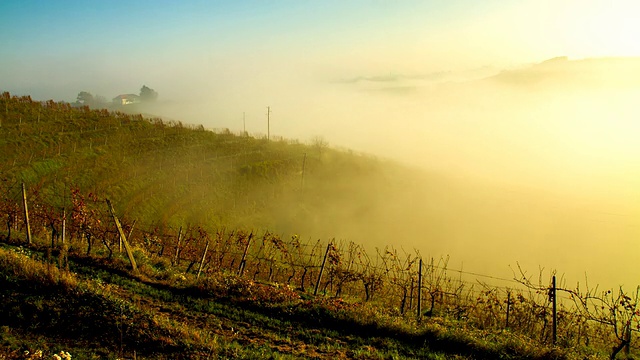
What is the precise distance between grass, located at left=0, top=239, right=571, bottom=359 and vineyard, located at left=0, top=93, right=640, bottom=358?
1045mm

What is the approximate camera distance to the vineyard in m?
13.6

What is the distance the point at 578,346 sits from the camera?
11141mm

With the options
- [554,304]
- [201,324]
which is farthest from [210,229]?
[554,304]

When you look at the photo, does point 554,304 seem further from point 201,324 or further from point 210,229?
point 210,229

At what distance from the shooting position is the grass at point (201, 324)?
876 centimetres

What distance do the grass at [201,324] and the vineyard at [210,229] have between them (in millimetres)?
1045

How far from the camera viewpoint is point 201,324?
1045cm

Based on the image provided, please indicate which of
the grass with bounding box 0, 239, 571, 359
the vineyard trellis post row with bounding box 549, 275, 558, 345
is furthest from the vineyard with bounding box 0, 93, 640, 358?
the grass with bounding box 0, 239, 571, 359

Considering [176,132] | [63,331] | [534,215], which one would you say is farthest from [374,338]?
[534,215]

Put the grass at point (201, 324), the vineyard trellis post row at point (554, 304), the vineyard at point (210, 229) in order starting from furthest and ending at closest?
the vineyard at point (210, 229)
the vineyard trellis post row at point (554, 304)
the grass at point (201, 324)

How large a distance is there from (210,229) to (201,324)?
30229mm

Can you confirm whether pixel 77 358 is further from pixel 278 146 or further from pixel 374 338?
pixel 278 146

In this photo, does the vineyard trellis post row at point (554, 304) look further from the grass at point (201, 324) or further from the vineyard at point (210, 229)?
the grass at point (201, 324)

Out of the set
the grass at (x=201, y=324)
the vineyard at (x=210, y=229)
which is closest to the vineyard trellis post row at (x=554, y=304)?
the vineyard at (x=210, y=229)
